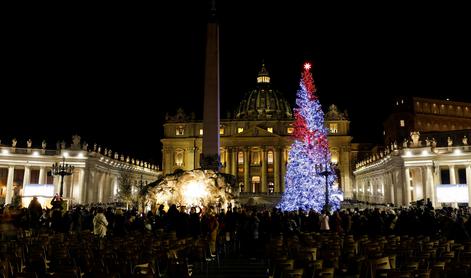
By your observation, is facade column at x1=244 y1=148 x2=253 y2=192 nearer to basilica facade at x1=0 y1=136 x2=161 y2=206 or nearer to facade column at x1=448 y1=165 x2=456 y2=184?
basilica facade at x1=0 y1=136 x2=161 y2=206

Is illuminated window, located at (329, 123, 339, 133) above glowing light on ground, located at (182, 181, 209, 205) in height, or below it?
above

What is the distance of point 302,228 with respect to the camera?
20.5m

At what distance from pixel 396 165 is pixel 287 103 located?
60.4 metres

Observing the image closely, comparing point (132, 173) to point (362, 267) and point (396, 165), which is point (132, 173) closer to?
point (396, 165)

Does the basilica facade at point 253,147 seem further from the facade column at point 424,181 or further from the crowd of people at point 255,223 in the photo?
the crowd of people at point 255,223

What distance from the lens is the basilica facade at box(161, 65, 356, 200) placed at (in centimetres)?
9319

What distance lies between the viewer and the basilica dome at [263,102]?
112 meters

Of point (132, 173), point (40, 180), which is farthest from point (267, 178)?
point (40, 180)

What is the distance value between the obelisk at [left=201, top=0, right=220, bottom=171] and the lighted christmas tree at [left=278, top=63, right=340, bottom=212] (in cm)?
605

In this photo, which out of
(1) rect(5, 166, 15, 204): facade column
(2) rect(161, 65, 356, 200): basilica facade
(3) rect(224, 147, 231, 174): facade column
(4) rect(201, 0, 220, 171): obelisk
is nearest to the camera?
(4) rect(201, 0, 220, 171): obelisk

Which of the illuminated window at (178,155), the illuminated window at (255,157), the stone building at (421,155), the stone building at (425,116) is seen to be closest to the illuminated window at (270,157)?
the illuminated window at (255,157)

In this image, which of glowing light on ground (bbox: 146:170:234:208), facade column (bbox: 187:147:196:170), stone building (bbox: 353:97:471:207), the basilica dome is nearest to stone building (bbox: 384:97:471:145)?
stone building (bbox: 353:97:471:207)

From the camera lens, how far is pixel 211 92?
3100 centimetres

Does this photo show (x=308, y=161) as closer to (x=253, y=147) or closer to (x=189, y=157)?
(x=253, y=147)
